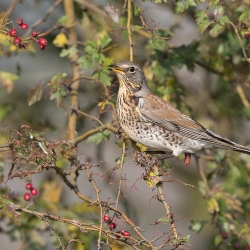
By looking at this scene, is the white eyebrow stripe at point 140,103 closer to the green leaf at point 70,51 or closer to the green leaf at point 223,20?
the green leaf at point 70,51

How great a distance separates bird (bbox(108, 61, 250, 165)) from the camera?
4715 millimetres

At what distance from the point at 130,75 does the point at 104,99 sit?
477 mm

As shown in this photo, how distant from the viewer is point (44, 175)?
231 inches

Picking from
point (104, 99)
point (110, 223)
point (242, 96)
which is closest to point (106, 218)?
point (110, 223)

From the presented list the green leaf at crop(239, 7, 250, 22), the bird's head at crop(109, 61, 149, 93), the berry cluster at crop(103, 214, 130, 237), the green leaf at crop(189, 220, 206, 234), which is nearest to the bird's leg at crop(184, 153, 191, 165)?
the green leaf at crop(189, 220, 206, 234)

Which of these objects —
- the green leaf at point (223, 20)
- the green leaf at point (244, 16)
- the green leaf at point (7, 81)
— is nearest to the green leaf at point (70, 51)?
the green leaf at point (7, 81)

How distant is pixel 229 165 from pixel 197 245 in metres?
2.96

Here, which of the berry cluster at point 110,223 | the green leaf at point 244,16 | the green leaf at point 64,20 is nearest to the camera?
the berry cluster at point 110,223

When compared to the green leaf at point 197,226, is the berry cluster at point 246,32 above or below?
above

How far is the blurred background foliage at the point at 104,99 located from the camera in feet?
13.6

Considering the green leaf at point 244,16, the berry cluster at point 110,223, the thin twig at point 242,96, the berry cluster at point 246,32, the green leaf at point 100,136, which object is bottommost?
the thin twig at point 242,96

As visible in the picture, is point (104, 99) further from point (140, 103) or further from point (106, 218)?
point (106, 218)

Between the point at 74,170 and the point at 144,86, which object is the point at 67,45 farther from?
the point at 74,170

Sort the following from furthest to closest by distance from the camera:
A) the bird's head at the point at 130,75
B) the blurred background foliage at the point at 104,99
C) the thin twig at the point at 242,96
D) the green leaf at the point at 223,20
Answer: the thin twig at the point at 242,96 → the bird's head at the point at 130,75 → the green leaf at the point at 223,20 → the blurred background foliage at the point at 104,99
